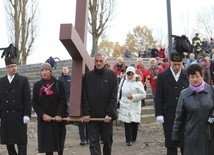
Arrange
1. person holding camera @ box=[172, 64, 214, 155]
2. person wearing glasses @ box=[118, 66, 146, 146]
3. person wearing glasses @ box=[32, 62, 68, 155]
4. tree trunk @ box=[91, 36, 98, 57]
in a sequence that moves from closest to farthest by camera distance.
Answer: person holding camera @ box=[172, 64, 214, 155], person wearing glasses @ box=[32, 62, 68, 155], person wearing glasses @ box=[118, 66, 146, 146], tree trunk @ box=[91, 36, 98, 57]

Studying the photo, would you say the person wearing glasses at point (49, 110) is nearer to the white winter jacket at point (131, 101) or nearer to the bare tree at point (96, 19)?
the white winter jacket at point (131, 101)

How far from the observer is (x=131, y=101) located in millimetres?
10641

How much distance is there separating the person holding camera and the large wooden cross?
2113mm

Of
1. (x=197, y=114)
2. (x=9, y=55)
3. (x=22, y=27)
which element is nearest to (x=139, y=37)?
(x=22, y=27)

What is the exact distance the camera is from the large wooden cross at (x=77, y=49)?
6797mm

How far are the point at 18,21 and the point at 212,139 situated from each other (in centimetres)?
3049

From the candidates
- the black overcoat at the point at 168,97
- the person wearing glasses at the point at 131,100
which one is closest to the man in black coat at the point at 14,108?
the black overcoat at the point at 168,97

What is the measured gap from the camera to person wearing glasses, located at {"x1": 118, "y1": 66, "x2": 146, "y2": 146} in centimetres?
1049

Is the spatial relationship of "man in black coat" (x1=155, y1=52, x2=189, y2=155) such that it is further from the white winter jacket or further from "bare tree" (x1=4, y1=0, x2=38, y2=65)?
"bare tree" (x1=4, y1=0, x2=38, y2=65)

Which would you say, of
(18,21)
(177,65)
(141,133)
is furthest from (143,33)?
(177,65)

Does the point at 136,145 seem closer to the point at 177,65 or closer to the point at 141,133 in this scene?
the point at 141,133

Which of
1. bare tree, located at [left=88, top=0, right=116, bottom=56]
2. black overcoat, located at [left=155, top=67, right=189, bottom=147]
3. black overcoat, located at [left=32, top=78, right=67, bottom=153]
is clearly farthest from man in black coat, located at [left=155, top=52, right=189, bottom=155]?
bare tree, located at [left=88, top=0, right=116, bottom=56]

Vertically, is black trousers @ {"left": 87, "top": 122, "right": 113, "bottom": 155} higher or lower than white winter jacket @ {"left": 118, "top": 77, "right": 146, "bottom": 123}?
lower

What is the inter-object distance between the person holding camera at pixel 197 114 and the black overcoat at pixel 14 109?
3.15 meters
